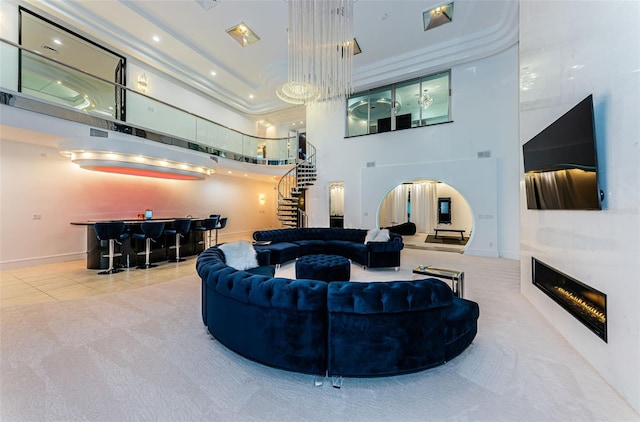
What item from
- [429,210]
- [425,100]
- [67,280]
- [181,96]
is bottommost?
[67,280]

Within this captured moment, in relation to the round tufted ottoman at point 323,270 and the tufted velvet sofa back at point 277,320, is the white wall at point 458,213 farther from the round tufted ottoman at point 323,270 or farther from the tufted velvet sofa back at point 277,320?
the tufted velvet sofa back at point 277,320

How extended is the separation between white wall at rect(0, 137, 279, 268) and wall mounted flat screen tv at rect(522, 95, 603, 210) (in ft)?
31.5

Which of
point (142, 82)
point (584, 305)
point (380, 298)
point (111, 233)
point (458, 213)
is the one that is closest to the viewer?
point (380, 298)

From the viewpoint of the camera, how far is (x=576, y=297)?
251 centimetres

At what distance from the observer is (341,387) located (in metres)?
1.89

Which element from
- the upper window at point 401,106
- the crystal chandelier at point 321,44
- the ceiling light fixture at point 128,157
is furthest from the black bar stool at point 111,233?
the upper window at point 401,106

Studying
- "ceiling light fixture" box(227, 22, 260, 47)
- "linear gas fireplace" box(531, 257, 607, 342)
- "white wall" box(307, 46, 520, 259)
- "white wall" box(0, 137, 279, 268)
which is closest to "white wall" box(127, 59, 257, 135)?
"white wall" box(0, 137, 279, 268)

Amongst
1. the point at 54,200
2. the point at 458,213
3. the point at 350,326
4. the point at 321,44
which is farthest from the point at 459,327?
the point at 458,213

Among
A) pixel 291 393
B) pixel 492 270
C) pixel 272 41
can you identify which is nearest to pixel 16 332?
pixel 291 393

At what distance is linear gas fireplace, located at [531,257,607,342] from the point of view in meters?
2.08

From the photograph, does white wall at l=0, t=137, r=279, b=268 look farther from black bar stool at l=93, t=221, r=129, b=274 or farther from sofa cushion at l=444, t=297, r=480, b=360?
sofa cushion at l=444, t=297, r=480, b=360

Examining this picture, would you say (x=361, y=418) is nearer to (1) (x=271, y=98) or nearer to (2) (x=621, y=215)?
(2) (x=621, y=215)

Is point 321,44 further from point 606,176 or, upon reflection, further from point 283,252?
point 606,176

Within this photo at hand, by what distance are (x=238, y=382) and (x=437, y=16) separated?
28.1 feet
